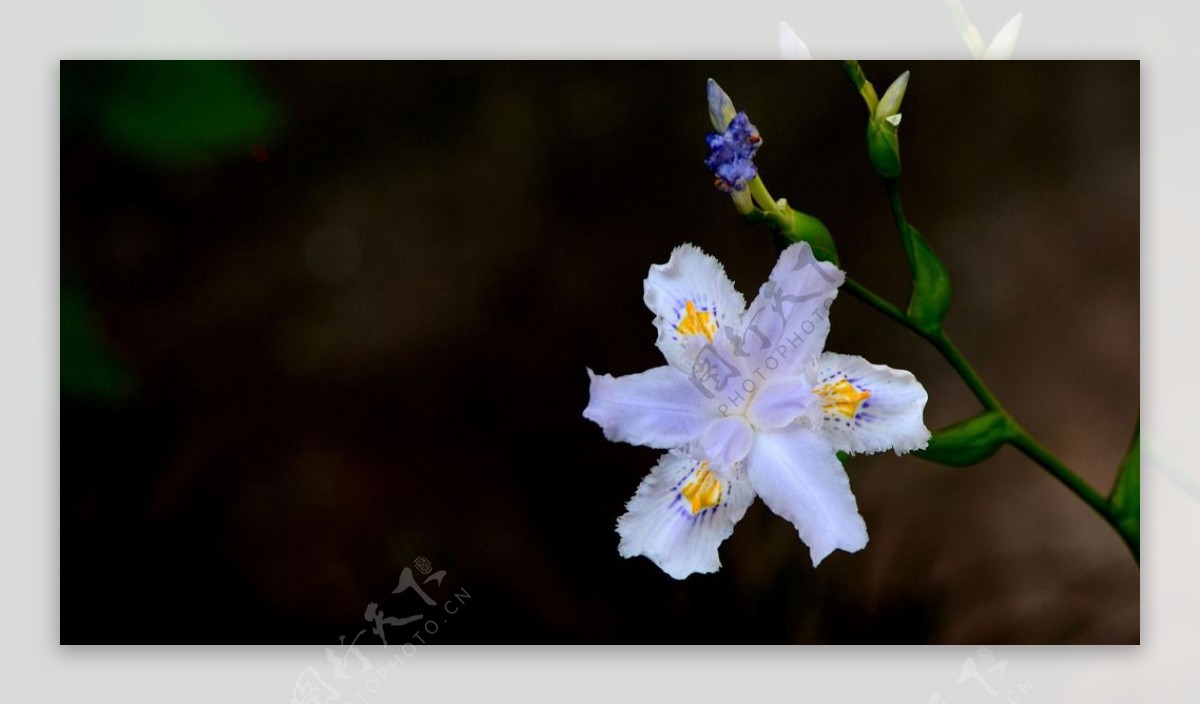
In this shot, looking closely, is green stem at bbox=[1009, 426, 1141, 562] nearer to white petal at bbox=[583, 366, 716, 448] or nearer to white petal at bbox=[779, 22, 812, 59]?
white petal at bbox=[583, 366, 716, 448]

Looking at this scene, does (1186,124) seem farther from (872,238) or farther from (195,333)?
(195,333)

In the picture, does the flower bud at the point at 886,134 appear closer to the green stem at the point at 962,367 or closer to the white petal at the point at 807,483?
the green stem at the point at 962,367

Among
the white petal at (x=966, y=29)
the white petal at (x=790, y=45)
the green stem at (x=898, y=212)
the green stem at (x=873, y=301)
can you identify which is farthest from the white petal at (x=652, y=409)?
the white petal at (x=966, y=29)

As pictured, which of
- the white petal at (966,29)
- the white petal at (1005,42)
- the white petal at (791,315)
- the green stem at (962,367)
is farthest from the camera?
the white petal at (1005,42)

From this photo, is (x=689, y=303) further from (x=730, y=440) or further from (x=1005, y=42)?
(x=1005, y=42)

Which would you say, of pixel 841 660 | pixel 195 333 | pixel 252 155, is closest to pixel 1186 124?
pixel 841 660

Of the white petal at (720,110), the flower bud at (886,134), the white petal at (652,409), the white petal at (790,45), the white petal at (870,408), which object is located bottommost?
the white petal at (870,408)
